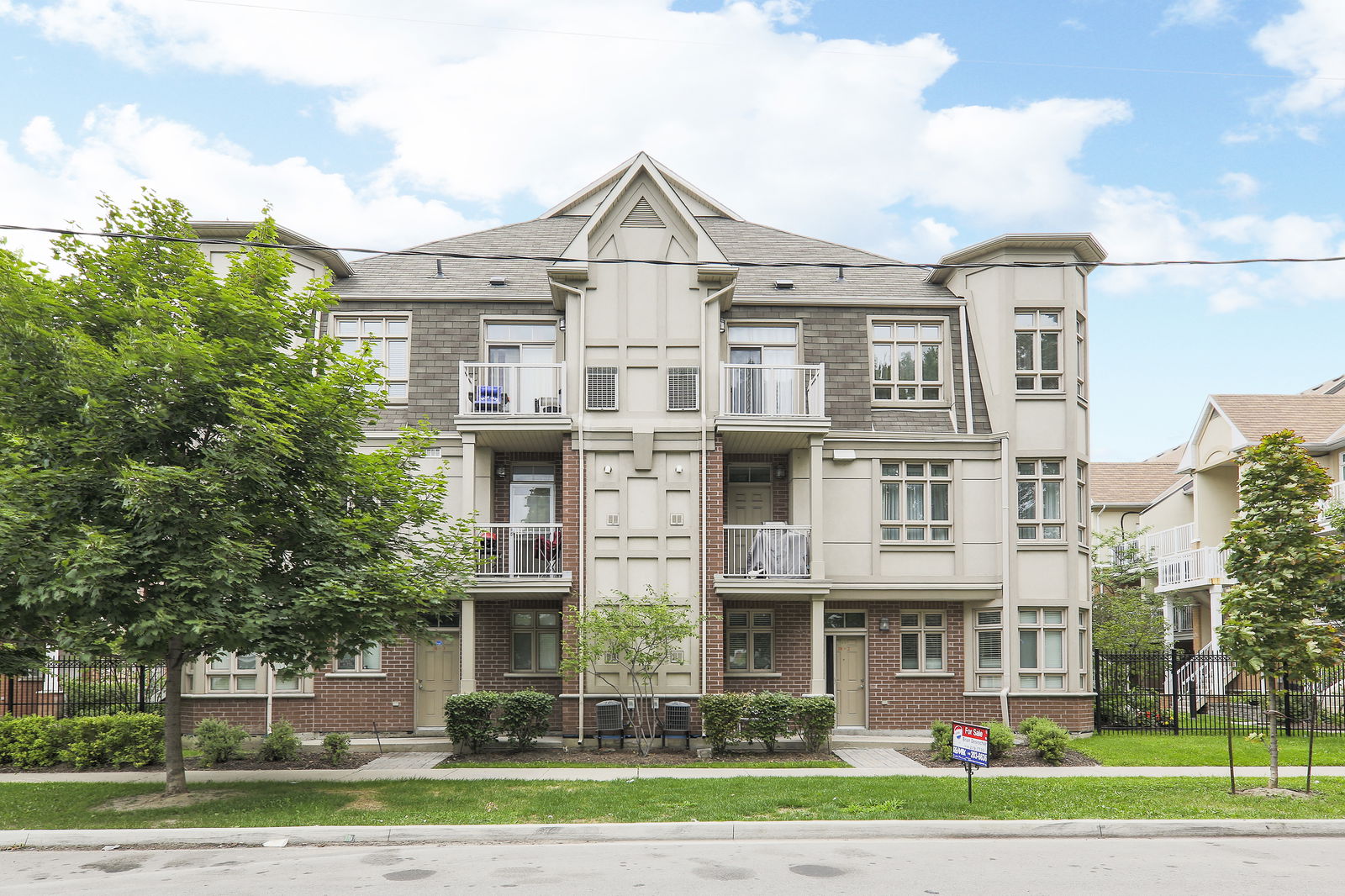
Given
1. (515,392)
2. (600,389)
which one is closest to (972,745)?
(600,389)

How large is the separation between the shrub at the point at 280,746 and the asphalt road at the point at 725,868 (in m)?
5.34

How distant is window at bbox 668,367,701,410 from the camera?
18.7 metres

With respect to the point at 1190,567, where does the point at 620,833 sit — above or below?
below

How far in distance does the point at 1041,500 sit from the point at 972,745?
9.29 metres

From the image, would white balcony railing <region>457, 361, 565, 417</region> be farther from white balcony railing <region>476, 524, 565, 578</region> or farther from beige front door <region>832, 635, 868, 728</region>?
beige front door <region>832, 635, 868, 728</region>

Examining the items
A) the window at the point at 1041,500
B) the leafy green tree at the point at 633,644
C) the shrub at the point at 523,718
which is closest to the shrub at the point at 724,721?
the leafy green tree at the point at 633,644

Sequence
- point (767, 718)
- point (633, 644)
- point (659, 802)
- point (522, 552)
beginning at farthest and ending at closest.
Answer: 1. point (522, 552)
2. point (767, 718)
3. point (633, 644)
4. point (659, 802)

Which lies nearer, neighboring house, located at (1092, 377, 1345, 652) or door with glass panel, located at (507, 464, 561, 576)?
door with glass panel, located at (507, 464, 561, 576)

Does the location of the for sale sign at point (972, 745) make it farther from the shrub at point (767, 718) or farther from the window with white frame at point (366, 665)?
the window with white frame at point (366, 665)

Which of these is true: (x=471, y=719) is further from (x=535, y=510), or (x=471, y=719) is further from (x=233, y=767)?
(x=535, y=510)

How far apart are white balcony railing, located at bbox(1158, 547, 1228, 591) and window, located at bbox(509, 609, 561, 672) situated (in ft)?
57.5

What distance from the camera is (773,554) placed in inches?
742

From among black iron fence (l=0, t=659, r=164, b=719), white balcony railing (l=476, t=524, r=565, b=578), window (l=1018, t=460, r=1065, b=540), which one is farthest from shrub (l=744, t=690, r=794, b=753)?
black iron fence (l=0, t=659, r=164, b=719)

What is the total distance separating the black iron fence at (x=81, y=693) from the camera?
18.0 meters
